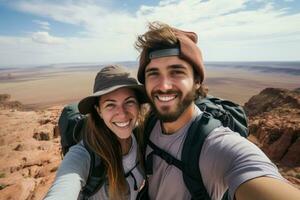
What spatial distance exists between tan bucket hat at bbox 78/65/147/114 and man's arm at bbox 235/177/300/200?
1.46 meters

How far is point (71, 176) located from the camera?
2090mm

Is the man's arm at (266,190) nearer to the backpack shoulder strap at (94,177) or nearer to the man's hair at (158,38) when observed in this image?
the backpack shoulder strap at (94,177)

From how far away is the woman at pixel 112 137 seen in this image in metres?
2.31

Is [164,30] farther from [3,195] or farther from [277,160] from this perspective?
[277,160]

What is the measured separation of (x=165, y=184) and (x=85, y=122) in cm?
117

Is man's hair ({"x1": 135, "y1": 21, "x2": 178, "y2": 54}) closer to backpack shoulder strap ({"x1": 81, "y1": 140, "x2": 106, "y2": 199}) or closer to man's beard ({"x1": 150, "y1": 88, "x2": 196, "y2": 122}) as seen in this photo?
man's beard ({"x1": 150, "y1": 88, "x2": 196, "y2": 122})

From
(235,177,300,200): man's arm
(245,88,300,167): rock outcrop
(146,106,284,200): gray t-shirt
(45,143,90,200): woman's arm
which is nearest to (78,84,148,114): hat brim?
(45,143,90,200): woman's arm

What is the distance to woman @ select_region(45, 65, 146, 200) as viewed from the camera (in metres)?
2.31

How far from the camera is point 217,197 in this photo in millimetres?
1956

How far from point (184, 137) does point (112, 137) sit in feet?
2.76

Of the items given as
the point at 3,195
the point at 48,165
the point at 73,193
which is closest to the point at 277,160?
the point at 48,165

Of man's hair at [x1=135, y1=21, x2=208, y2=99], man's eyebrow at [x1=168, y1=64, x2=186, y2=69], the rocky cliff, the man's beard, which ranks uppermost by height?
man's hair at [x1=135, y1=21, x2=208, y2=99]

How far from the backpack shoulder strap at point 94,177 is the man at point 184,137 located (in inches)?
17.6

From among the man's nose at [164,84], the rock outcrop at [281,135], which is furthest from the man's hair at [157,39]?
the rock outcrop at [281,135]
